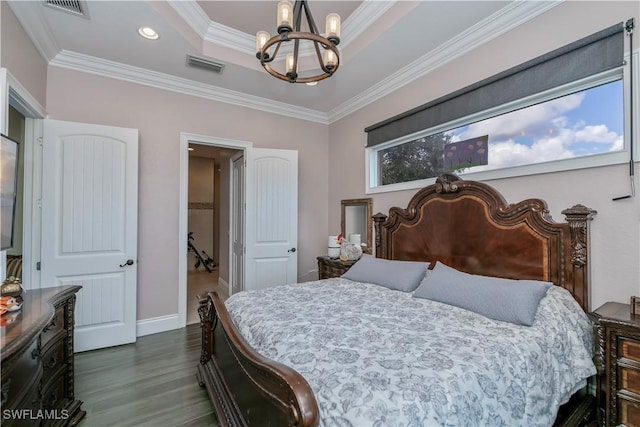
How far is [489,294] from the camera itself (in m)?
1.91

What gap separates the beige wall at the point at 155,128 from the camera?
10.1ft

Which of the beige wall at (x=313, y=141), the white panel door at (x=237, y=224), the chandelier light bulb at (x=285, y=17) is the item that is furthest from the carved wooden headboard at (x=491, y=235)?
the white panel door at (x=237, y=224)

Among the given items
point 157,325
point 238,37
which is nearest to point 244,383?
point 157,325

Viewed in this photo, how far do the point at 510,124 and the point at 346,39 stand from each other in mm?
1813

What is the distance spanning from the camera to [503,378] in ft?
4.22

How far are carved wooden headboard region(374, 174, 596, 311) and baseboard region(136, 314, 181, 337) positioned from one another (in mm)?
2788

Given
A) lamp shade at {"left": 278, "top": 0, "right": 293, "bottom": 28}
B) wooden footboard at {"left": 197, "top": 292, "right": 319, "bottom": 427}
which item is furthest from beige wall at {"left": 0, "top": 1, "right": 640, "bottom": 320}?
lamp shade at {"left": 278, "top": 0, "right": 293, "bottom": 28}

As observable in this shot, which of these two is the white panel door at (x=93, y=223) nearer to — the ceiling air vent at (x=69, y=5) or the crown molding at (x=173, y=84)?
the crown molding at (x=173, y=84)

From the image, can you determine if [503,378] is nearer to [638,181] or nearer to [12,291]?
[638,181]

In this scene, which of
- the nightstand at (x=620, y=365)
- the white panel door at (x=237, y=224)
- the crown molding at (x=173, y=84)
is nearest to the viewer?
the nightstand at (x=620, y=365)

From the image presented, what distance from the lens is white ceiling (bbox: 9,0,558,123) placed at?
2.37 meters

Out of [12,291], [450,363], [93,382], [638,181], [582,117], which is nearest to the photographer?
[450,363]

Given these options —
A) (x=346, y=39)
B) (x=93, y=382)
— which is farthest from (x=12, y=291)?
(x=346, y=39)

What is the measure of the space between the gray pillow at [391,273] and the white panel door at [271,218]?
1304mm
